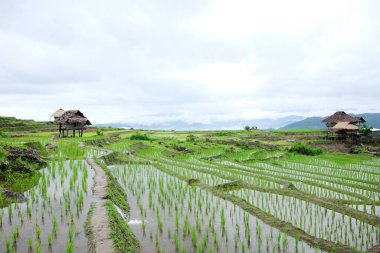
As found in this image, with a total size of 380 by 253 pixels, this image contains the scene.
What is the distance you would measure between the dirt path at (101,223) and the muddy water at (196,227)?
27.9 inches

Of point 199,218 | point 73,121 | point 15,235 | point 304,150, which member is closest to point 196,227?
point 199,218

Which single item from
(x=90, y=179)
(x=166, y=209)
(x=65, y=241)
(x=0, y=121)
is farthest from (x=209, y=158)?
(x=0, y=121)

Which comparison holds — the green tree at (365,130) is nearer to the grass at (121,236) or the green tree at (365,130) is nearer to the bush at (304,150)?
the bush at (304,150)

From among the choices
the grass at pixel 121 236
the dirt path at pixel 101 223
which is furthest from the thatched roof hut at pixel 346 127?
the grass at pixel 121 236

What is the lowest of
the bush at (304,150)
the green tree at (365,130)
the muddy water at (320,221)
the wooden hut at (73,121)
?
the muddy water at (320,221)

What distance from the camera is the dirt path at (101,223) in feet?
15.4

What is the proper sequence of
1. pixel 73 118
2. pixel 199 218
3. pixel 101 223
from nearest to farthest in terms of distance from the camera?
pixel 101 223
pixel 199 218
pixel 73 118

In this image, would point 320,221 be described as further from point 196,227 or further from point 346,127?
point 346,127

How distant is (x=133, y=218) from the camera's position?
682 centimetres

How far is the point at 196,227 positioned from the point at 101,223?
204cm

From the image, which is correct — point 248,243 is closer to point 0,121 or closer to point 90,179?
point 90,179

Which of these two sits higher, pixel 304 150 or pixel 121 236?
pixel 121 236

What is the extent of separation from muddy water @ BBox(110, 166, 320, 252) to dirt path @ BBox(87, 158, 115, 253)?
709 mm

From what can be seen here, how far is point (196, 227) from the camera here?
6262 mm
